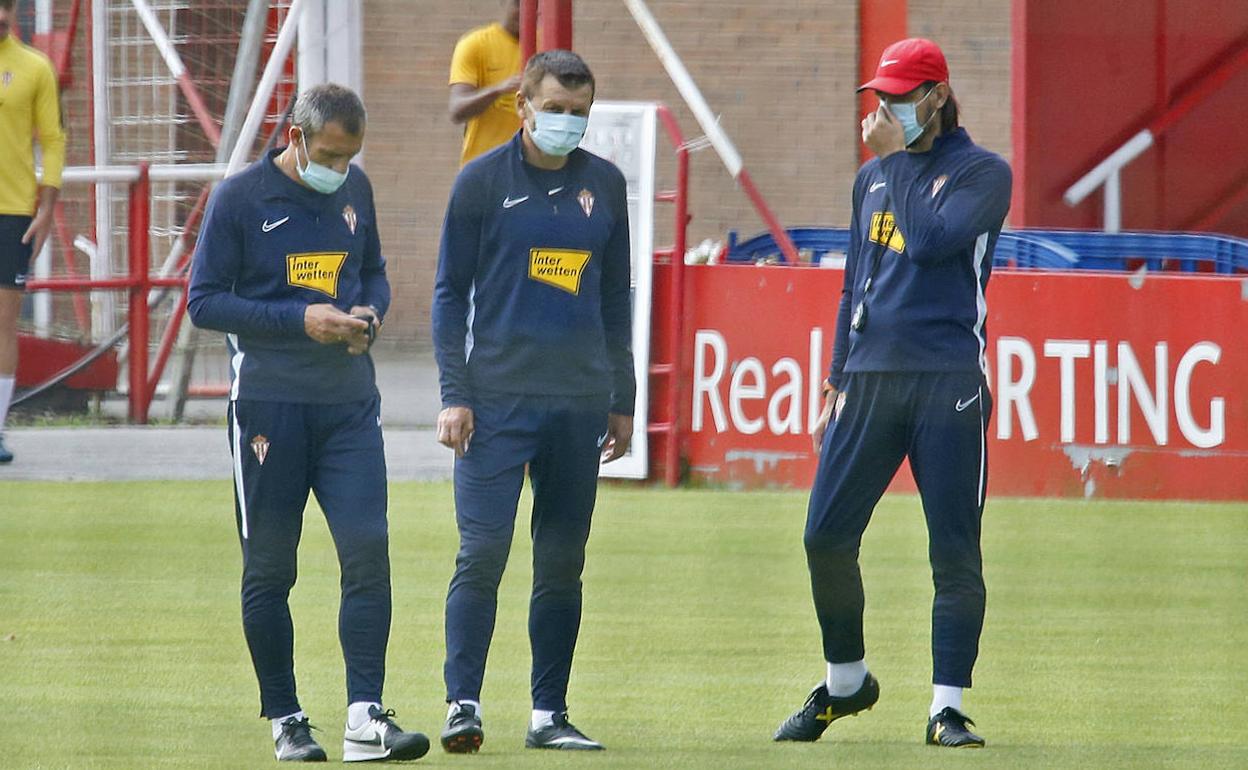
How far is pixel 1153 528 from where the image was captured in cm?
951

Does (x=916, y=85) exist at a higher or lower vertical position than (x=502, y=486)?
higher

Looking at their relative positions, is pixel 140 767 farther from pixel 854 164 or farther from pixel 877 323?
pixel 854 164

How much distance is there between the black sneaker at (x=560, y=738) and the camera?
17.6ft

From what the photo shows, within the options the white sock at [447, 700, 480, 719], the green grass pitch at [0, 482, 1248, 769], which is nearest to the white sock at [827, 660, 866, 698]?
the green grass pitch at [0, 482, 1248, 769]

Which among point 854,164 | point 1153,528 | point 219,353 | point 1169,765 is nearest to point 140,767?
point 1169,765

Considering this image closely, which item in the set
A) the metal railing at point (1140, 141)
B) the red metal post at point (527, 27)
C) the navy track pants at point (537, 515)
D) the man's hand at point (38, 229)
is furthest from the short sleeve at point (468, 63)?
the metal railing at point (1140, 141)

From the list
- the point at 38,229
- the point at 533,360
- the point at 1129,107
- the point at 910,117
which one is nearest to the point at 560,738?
the point at 533,360

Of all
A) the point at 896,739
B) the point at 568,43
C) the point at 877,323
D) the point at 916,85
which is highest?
the point at 568,43

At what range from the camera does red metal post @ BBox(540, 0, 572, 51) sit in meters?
10.8

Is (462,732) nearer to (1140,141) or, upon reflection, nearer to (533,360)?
(533,360)

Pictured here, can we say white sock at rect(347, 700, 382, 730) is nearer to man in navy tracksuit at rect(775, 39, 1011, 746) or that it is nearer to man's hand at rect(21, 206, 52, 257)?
man in navy tracksuit at rect(775, 39, 1011, 746)

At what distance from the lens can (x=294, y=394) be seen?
17.2 feet

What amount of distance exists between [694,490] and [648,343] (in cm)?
76

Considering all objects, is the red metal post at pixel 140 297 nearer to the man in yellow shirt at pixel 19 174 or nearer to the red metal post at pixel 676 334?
the man in yellow shirt at pixel 19 174
